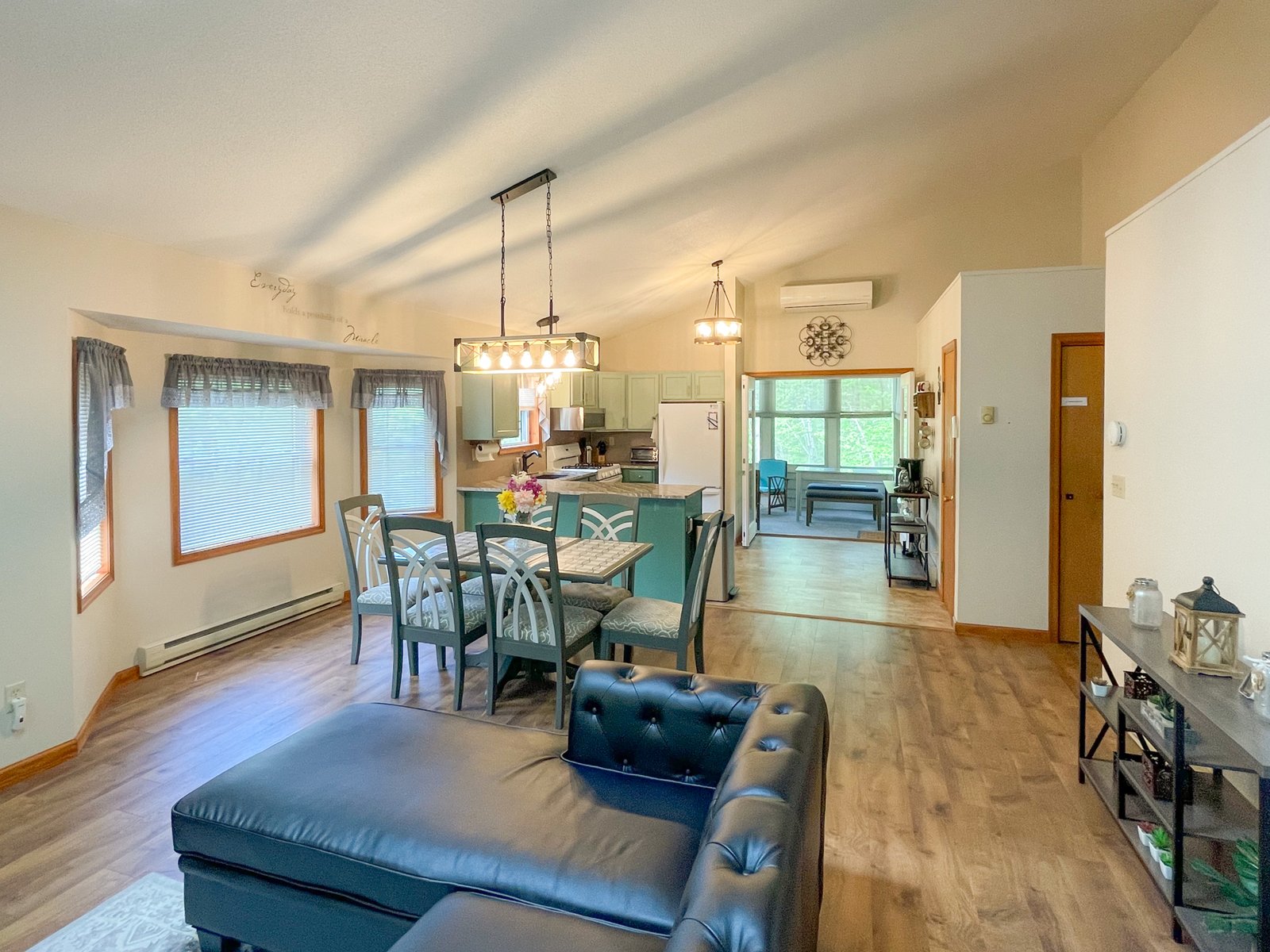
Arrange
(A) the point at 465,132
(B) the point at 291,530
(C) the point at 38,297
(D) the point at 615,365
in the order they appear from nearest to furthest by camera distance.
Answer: (C) the point at 38,297 → (A) the point at 465,132 → (B) the point at 291,530 → (D) the point at 615,365

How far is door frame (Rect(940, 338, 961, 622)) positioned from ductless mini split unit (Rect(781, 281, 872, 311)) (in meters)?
1.82

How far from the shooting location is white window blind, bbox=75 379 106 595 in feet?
10.3

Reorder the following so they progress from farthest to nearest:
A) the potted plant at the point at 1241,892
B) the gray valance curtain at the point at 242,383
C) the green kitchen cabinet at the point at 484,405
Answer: the green kitchen cabinet at the point at 484,405 → the gray valance curtain at the point at 242,383 → the potted plant at the point at 1241,892

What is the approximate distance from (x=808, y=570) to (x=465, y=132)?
5.09 metres

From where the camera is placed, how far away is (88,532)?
3297 millimetres

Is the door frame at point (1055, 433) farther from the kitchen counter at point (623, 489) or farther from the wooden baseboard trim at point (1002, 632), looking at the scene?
the kitchen counter at point (623, 489)

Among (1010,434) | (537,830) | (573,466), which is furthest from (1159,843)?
(573,466)

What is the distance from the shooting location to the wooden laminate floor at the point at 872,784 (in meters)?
2.02

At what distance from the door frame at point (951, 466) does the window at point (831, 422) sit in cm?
447

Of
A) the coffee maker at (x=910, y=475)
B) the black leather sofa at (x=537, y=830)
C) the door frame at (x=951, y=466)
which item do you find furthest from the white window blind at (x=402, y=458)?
the coffee maker at (x=910, y=475)

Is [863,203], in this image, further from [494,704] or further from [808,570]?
[494,704]

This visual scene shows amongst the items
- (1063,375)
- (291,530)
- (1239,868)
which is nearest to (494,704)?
(291,530)

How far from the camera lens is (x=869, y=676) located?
3.91m

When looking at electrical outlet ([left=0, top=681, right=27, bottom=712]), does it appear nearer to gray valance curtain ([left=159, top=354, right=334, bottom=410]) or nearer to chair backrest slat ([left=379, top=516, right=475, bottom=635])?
chair backrest slat ([left=379, top=516, right=475, bottom=635])
